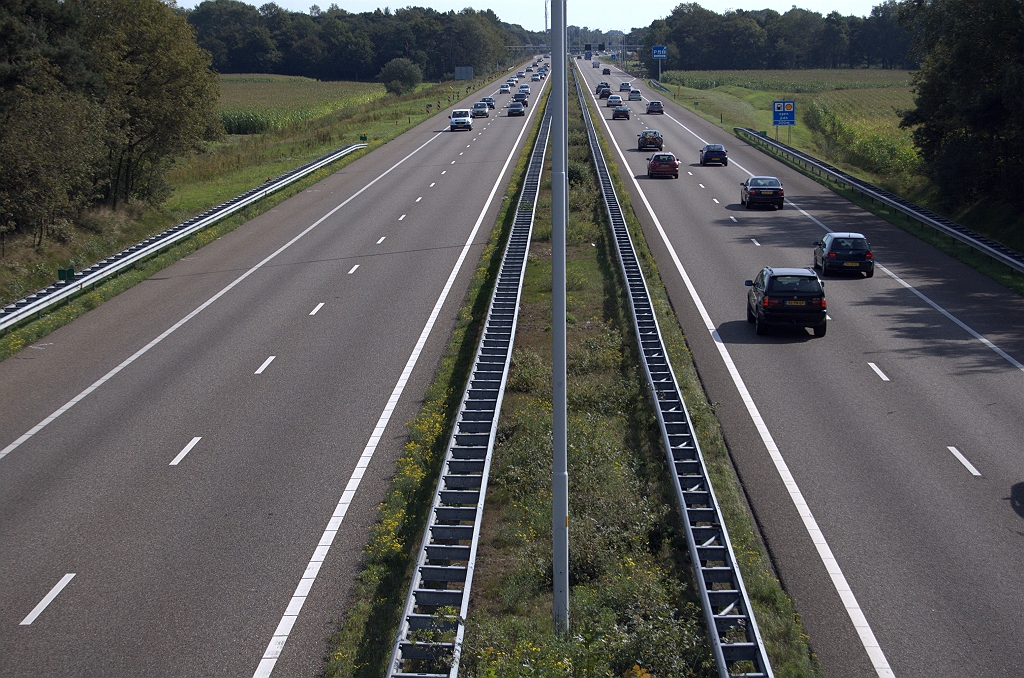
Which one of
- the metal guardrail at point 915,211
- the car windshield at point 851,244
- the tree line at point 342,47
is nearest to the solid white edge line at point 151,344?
the car windshield at point 851,244

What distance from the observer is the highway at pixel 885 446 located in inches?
441

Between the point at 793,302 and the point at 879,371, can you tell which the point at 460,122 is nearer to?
the point at 793,302

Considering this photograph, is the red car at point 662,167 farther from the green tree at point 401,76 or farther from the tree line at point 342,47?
the tree line at point 342,47

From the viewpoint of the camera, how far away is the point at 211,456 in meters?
16.6

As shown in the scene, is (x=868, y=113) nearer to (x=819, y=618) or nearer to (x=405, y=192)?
(x=405, y=192)

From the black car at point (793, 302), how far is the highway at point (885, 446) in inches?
19.5

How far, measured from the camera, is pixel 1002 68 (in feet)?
119

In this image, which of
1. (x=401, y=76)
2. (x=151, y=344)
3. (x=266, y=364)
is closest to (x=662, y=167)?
(x=151, y=344)

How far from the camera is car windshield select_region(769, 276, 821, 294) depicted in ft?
77.0

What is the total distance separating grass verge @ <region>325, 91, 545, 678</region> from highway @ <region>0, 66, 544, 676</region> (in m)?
0.26

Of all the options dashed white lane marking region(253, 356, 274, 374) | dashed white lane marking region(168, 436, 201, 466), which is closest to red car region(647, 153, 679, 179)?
dashed white lane marking region(253, 356, 274, 374)

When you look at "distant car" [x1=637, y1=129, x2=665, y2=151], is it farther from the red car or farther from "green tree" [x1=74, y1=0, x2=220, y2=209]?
"green tree" [x1=74, y1=0, x2=220, y2=209]

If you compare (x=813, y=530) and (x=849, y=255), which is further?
(x=849, y=255)

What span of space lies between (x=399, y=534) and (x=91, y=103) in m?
29.4
